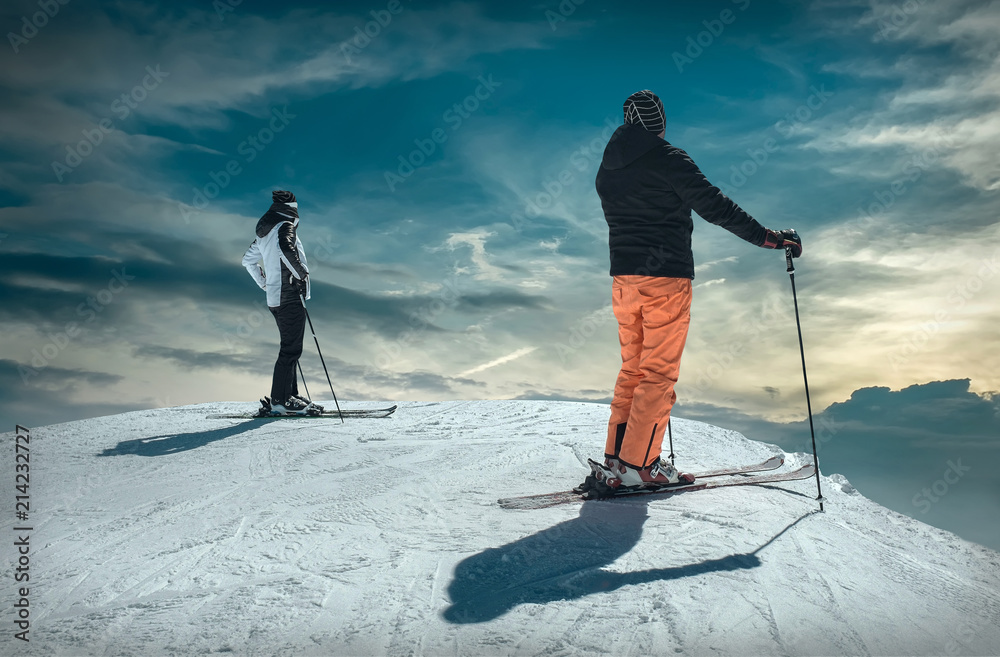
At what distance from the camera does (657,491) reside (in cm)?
418

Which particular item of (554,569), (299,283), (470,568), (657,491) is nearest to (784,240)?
(657,491)

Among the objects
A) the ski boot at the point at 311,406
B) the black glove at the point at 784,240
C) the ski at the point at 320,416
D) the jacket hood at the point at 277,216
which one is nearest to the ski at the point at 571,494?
the black glove at the point at 784,240

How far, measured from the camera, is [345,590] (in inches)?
105

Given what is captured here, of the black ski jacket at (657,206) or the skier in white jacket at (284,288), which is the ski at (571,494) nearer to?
the black ski jacket at (657,206)

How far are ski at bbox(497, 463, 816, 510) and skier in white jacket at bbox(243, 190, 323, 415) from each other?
523 centimetres

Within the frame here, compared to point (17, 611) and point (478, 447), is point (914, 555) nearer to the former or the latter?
point (478, 447)

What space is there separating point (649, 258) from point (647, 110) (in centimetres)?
108

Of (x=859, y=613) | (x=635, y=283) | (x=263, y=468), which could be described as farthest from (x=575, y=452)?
(x=859, y=613)

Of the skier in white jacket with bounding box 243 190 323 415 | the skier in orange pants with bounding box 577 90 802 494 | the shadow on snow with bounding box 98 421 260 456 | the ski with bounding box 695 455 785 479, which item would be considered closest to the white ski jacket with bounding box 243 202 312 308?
the skier in white jacket with bounding box 243 190 323 415

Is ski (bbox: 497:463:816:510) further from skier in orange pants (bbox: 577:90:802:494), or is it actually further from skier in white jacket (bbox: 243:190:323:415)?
skier in white jacket (bbox: 243:190:323:415)

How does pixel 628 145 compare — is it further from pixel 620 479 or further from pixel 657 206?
pixel 620 479

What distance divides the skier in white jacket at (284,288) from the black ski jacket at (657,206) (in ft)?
17.5

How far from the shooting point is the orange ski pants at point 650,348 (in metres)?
3.91

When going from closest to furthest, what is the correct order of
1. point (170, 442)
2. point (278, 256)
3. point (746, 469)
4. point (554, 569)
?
point (554, 569) → point (746, 469) → point (170, 442) → point (278, 256)
